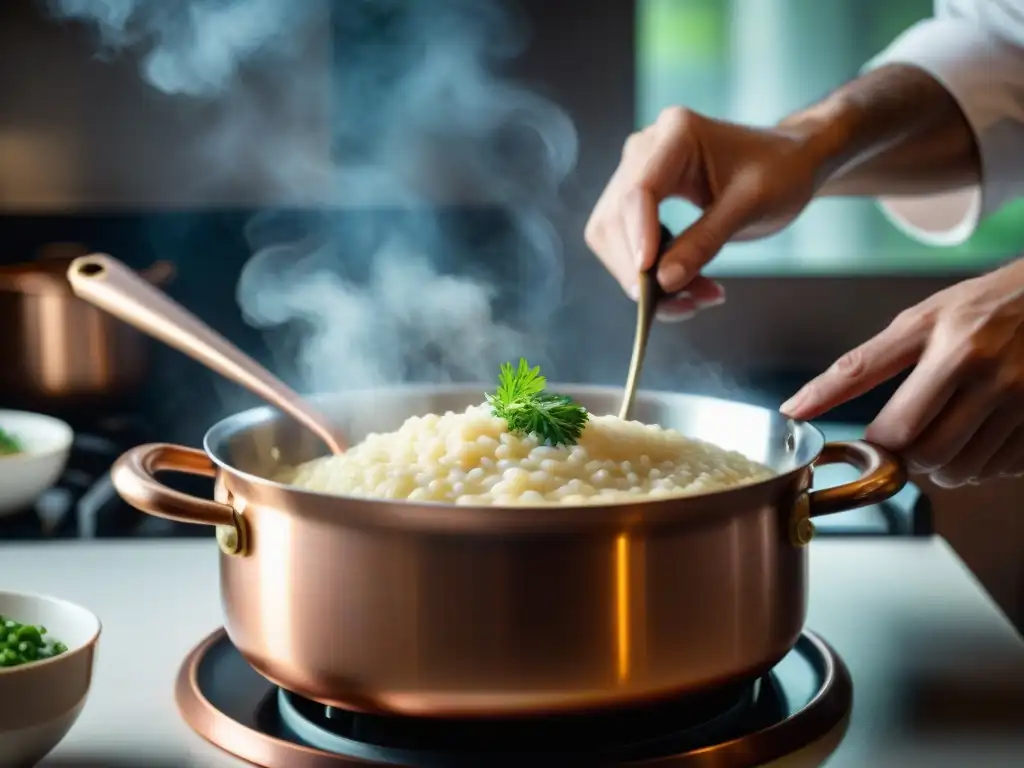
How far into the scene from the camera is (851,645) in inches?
40.6

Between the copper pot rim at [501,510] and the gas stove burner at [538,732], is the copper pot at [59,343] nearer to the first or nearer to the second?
the gas stove burner at [538,732]

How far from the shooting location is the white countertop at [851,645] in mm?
828

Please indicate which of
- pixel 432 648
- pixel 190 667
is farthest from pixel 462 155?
pixel 432 648

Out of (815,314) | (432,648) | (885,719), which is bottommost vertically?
(885,719)

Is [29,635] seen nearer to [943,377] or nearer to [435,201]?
[943,377]

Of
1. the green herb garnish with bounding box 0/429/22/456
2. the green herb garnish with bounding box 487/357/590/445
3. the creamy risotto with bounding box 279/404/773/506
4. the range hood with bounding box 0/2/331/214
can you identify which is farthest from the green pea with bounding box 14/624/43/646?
the range hood with bounding box 0/2/331/214

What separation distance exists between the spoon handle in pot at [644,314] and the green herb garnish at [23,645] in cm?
50

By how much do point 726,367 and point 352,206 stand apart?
33.0 inches

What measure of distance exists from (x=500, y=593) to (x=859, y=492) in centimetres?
29

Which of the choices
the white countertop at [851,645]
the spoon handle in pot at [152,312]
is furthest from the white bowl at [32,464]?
the spoon handle in pot at [152,312]

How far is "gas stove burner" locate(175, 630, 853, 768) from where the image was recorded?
769 millimetres

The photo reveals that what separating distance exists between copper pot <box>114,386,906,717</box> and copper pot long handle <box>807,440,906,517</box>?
0.10 ft

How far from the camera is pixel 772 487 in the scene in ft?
2.48

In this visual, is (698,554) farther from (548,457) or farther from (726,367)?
(726,367)
